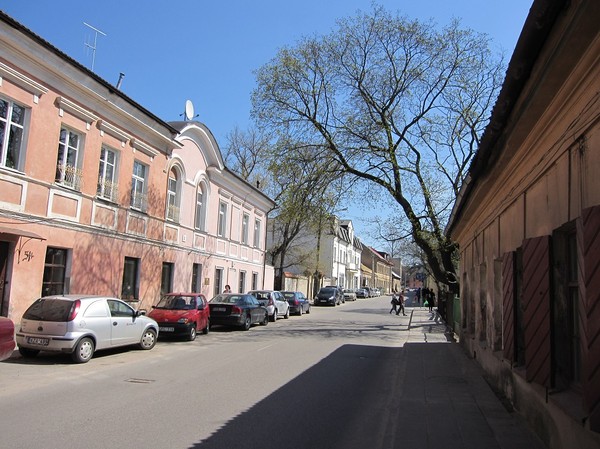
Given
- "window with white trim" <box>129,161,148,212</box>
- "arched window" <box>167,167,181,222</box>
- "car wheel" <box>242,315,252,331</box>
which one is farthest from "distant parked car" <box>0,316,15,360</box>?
"arched window" <box>167,167,181,222</box>

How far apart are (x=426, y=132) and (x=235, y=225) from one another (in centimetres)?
1266

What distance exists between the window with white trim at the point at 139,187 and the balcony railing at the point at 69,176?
3.31m

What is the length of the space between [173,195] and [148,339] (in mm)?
10956

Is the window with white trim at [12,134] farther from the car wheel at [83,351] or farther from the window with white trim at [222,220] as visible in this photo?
the window with white trim at [222,220]

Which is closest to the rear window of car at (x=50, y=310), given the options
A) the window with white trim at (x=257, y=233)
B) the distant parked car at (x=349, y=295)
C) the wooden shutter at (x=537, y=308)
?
the wooden shutter at (x=537, y=308)

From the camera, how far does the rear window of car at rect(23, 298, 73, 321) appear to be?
11.0 meters

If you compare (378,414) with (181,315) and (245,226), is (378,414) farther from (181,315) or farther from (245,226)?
(245,226)

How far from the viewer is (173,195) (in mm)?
23578

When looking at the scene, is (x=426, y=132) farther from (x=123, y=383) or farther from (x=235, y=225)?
(x=123, y=383)

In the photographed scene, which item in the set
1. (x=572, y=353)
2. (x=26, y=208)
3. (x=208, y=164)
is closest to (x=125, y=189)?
(x=26, y=208)

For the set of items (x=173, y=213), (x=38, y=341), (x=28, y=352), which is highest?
(x=173, y=213)

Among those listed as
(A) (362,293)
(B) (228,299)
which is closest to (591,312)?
(B) (228,299)

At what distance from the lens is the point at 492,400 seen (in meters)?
7.75

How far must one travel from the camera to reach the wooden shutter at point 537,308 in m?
5.21
